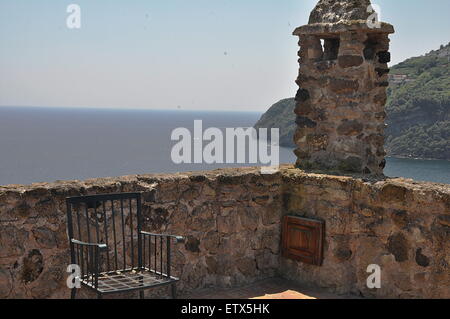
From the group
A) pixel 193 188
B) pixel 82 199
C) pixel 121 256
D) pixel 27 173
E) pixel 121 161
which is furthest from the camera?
pixel 121 161

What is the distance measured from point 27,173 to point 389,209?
132 ft

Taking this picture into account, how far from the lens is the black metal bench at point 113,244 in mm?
3373

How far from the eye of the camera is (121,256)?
4.02m

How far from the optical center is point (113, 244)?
400 cm

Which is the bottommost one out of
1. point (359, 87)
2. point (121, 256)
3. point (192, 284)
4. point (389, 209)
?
point (192, 284)

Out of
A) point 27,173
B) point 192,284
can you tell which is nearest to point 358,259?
point 192,284

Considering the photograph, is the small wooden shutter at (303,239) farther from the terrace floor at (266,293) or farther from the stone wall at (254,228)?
the terrace floor at (266,293)

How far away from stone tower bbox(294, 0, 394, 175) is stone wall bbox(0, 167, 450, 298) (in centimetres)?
47

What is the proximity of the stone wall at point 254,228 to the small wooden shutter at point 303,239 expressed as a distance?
2.6 inches

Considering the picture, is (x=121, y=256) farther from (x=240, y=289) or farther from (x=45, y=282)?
(x=240, y=289)

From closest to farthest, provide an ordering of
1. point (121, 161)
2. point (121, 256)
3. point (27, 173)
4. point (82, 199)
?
1. point (82, 199)
2. point (121, 256)
3. point (27, 173)
4. point (121, 161)

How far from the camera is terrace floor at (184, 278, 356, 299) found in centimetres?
441

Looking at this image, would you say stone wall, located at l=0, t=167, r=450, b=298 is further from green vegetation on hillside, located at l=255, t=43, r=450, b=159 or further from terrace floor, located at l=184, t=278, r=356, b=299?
green vegetation on hillside, located at l=255, t=43, r=450, b=159

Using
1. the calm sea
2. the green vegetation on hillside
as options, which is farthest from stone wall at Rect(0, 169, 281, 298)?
the green vegetation on hillside
